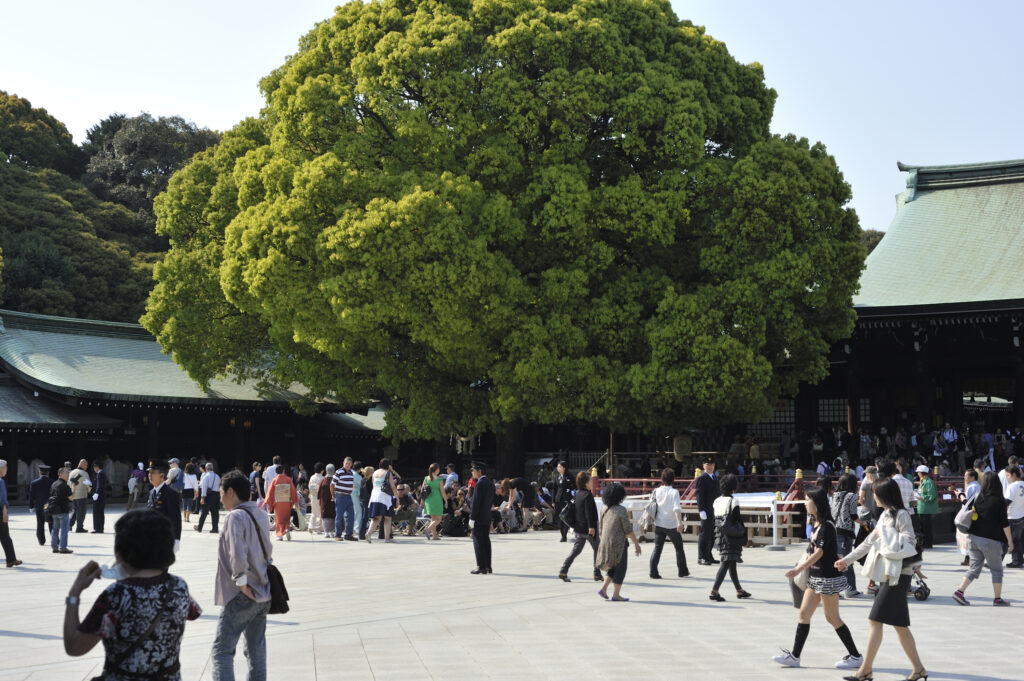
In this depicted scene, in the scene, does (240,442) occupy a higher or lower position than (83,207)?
lower

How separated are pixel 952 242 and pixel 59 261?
3478 cm

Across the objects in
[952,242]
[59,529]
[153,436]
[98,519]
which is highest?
[952,242]

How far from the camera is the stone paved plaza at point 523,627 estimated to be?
867 centimetres

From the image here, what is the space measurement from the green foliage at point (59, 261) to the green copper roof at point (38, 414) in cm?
1163

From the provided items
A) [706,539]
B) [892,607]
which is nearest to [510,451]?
[706,539]

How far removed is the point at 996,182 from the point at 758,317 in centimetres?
1312

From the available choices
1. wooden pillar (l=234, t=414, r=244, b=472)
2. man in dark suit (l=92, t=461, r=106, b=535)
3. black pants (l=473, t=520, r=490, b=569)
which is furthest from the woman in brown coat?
wooden pillar (l=234, t=414, r=244, b=472)

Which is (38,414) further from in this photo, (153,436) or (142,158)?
(142,158)

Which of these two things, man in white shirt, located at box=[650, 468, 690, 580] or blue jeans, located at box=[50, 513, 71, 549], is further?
blue jeans, located at box=[50, 513, 71, 549]

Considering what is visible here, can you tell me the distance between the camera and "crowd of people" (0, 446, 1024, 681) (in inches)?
196

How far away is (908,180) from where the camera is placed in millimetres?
36188

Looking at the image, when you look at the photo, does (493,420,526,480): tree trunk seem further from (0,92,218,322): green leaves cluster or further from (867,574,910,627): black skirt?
(0,92,218,322): green leaves cluster

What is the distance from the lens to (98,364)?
3678 cm

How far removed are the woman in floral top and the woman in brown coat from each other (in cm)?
797
